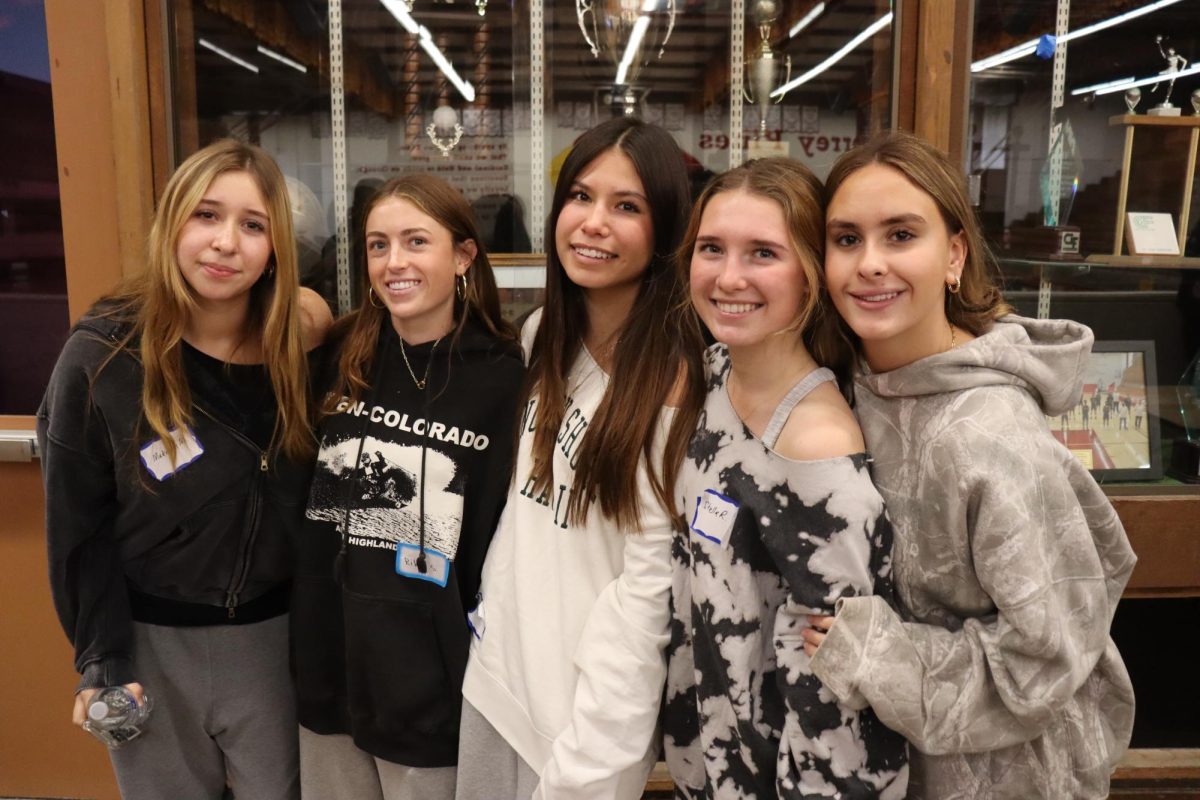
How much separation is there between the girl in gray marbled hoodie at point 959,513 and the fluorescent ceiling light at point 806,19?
161cm

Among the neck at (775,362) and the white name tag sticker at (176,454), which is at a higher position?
the neck at (775,362)

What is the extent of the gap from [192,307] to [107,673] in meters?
0.69

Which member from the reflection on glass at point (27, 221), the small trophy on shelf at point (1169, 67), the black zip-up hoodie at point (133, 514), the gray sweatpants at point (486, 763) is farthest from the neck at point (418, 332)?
the small trophy on shelf at point (1169, 67)

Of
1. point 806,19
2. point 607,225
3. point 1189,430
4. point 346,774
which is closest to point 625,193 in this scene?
Result: point 607,225

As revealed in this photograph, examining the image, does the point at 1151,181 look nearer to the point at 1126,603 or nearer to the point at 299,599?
the point at 1126,603

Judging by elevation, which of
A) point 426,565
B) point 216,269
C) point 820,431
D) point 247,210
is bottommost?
point 426,565

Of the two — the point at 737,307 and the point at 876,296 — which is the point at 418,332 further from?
A: the point at 876,296

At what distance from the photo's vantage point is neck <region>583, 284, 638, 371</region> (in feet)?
5.32

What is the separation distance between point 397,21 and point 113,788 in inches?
91.2

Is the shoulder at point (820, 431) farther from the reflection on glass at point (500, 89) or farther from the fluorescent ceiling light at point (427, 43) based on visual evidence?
the fluorescent ceiling light at point (427, 43)

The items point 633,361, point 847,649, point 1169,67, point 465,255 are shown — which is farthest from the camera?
point 1169,67

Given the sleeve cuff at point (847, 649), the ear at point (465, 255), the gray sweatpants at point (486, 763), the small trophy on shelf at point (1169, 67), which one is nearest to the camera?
the sleeve cuff at point (847, 649)

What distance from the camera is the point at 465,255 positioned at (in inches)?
68.9

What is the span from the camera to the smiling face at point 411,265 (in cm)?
166
